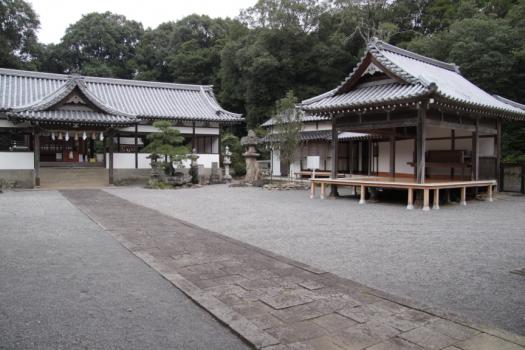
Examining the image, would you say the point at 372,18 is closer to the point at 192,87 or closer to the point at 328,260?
the point at 192,87

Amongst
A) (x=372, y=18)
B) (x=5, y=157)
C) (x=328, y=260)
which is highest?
(x=372, y=18)

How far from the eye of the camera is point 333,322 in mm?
3496

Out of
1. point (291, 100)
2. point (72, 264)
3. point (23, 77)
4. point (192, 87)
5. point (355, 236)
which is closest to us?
point (72, 264)

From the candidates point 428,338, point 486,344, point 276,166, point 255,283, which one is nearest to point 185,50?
point 276,166

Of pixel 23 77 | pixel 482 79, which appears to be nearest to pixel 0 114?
pixel 23 77

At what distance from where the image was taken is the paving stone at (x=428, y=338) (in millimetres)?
3080

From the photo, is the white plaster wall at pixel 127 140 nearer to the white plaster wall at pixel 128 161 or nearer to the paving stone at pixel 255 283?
the white plaster wall at pixel 128 161

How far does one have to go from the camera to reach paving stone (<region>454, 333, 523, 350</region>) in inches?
119

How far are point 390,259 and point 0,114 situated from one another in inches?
786

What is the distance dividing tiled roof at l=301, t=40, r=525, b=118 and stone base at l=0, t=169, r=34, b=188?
46.0ft

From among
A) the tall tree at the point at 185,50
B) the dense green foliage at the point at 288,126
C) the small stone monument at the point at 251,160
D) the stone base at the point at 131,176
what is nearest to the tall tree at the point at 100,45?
the tall tree at the point at 185,50

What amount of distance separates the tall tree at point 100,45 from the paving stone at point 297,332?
46.1m

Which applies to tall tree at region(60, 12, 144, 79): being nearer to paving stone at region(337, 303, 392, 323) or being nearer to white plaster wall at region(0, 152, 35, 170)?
white plaster wall at region(0, 152, 35, 170)

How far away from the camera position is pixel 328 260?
18.9ft
